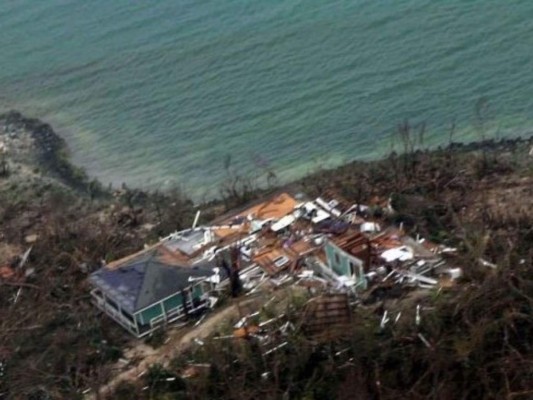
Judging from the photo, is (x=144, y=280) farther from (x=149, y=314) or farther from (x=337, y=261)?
(x=337, y=261)

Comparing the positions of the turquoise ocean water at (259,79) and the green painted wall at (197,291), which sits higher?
the turquoise ocean water at (259,79)

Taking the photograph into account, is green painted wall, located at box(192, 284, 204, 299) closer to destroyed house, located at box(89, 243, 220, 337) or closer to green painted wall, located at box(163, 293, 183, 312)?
destroyed house, located at box(89, 243, 220, 337)

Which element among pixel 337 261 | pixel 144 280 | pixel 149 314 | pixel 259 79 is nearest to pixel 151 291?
pixel 144 280

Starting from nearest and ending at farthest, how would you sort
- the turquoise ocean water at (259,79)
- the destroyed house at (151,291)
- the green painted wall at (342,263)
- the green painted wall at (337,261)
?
1. the green painted wall at (342,263)
2. the green painted wall at (337,261)
3. the destroyed house at (151,291)
4. the turquoise ocean water at (259,79)

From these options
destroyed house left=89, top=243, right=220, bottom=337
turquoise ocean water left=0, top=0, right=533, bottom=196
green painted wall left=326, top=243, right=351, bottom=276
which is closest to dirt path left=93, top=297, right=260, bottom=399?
destroyed house left=89, top=243, right=220, bottom=337

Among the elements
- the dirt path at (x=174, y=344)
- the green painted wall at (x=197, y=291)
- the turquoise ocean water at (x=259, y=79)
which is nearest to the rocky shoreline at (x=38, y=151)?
the turquoise ocean water at (x=259, y=79)

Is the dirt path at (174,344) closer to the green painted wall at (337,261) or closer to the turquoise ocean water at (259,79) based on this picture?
the green painted wall at (337,261)

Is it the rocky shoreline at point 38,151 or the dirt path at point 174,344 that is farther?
the rocky shoreline at point 38,151
